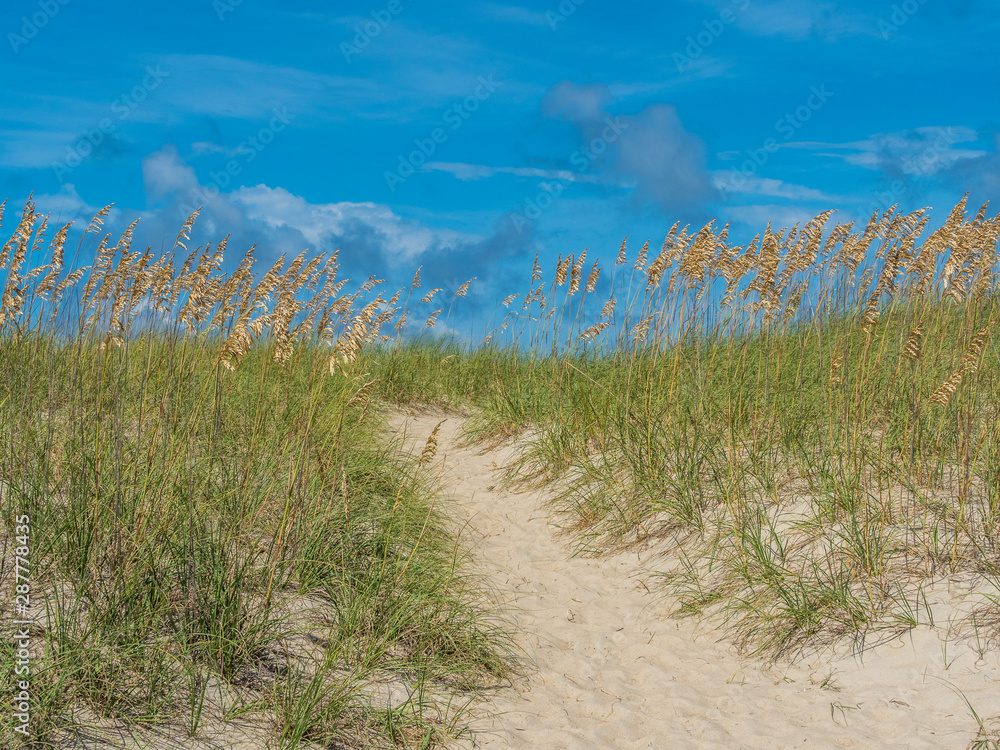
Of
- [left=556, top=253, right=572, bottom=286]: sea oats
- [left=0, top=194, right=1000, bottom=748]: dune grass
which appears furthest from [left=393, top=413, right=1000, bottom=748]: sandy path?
[left=556, top=253, right=572, bottom=286]: sea oats

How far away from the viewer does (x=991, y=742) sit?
335 cm

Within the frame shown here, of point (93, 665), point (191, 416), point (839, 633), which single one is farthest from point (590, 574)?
point (93, 665)

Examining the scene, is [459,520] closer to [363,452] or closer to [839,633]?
[363,452]

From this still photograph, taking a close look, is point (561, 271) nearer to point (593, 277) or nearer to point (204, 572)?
point (593, 277)

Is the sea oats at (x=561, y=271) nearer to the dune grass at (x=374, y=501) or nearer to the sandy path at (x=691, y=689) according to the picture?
the dune grass at (x=374, y=501)

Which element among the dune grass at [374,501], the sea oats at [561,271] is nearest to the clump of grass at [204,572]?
the dune grass at [374,501]

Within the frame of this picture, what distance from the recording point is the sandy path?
11.7ft

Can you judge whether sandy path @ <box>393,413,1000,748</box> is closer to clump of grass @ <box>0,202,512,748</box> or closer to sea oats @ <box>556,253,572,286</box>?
clump of grass @ <box>0,202,512,748</box>

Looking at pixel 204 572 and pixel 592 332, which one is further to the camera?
pixel 592 332

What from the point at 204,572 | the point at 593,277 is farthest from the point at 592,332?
the point at 204,572

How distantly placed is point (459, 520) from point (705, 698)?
9.26 feet

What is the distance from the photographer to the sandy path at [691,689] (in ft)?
11.7

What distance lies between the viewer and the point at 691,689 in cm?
411

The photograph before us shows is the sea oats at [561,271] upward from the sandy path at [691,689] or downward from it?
upward
